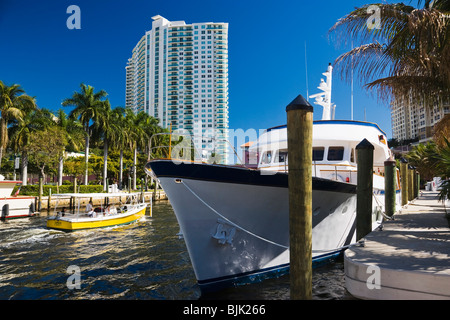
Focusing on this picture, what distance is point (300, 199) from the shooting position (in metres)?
4.53

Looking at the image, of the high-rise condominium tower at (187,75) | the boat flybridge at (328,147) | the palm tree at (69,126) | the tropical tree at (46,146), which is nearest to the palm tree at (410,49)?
the boat flybridge at (328,147)

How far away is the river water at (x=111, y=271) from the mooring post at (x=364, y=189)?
1.59 meters

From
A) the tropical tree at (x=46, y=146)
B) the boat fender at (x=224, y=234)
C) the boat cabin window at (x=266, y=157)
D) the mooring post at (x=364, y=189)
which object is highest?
the tropical tree at (x=46, y=146)

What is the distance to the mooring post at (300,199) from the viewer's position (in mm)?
4520

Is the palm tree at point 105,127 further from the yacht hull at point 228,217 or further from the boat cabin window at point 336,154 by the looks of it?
the yacht hull at point 228,217

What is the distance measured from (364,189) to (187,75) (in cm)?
12232

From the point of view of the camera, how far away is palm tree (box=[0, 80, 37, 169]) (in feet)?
100

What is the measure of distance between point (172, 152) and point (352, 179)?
6037 millimetres

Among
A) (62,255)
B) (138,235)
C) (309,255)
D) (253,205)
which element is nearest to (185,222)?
(253,205)

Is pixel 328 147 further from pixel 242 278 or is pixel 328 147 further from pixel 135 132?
pixel 135 132

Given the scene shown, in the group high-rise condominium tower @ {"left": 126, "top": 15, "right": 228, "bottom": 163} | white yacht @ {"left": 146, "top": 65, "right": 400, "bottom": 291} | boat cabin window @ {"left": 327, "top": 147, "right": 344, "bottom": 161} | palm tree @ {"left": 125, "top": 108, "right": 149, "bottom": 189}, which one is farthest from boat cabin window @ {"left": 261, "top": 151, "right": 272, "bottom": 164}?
high-rise condominium tower @ {"left": 126, "top": 15, "right": 228, "bottom": 163}

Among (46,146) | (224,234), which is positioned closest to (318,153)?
(224,234)
